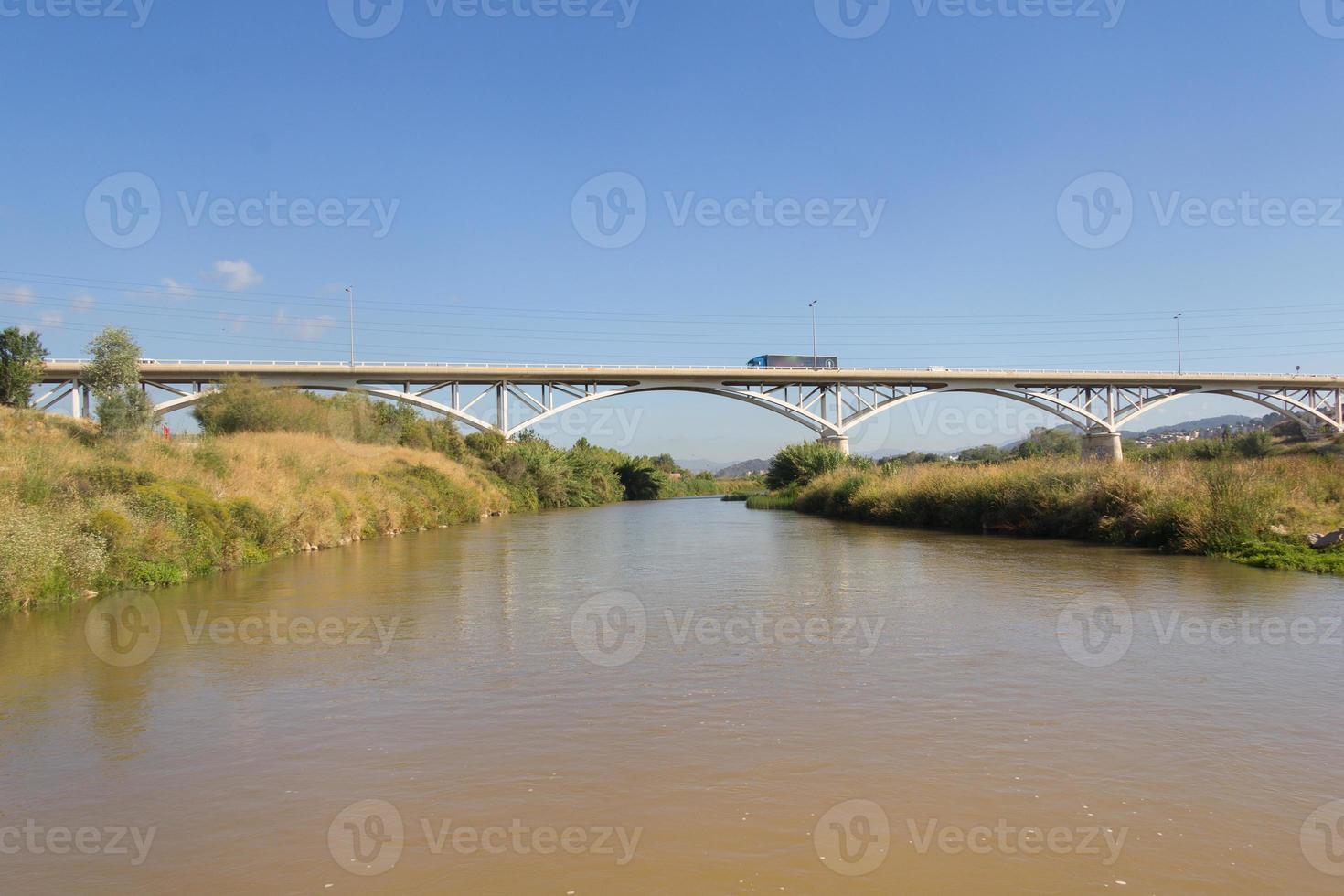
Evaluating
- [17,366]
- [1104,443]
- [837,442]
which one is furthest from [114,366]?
[1104,443]

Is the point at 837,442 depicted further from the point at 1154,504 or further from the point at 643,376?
the point at 1154,504

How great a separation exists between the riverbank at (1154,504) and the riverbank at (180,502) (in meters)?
16.7

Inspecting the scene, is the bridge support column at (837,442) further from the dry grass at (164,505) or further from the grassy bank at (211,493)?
the dry grass at (164,505)

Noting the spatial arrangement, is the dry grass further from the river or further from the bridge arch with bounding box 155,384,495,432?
the bridge arch with bounding box 155,384,495,432

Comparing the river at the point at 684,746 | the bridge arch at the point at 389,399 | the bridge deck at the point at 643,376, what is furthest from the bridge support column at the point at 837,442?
the river at the point at 684,746

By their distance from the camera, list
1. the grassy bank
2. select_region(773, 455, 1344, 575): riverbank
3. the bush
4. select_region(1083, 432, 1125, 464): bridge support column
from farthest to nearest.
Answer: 1. select_region(1083, 432, 1125, 464): bridge support column
2. the bush
3. select_region(773, 455, 1344, 575): riverbank
4. the grassy bank

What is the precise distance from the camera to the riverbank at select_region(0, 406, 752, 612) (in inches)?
455

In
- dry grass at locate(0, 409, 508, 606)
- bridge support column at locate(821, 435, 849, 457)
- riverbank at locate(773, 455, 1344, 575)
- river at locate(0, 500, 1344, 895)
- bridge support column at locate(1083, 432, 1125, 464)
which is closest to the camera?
river at locate(0, 500, 1344, 895)

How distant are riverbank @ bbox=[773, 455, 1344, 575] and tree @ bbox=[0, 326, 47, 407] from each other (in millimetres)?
32731

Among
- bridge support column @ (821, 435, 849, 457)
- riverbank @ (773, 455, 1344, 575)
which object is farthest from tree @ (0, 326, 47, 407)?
bridge support column @ (821, 435, 849, 457)

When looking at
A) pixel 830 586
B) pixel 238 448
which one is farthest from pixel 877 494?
pixel 238 448

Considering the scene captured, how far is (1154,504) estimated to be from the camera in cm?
1709

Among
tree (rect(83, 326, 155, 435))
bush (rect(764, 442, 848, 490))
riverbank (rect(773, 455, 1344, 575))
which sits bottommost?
riverbank (rect(773, 455, 1344, 575))

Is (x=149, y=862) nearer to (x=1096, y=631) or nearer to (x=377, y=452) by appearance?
(x=1096, y=631)
